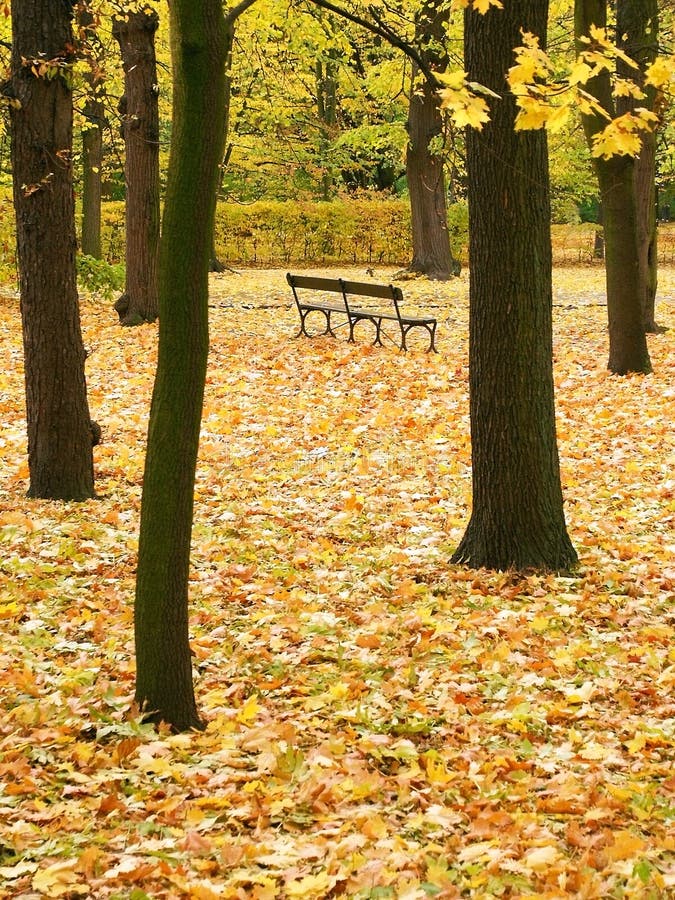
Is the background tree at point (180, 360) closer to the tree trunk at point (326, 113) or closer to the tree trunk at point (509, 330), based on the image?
the tree trunk at point (509, 330)

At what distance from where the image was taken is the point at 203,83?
12.8 feet

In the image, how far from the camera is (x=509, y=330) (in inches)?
246

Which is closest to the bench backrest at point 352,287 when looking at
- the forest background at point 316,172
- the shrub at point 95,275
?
the shrub at point 95,275

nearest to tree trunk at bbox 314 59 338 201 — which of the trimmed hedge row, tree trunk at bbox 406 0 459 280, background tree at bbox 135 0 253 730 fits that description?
the trimmed hedge row

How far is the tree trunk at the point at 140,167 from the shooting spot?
46.7ft

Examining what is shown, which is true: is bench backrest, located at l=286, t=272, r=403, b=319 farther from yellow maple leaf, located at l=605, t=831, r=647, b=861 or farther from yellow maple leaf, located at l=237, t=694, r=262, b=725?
yellow maple leaf, located at l=605, t=831, r=647, b=861


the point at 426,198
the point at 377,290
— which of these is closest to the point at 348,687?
the point at 377,290

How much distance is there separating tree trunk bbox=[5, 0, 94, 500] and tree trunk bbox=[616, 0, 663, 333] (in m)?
7.57

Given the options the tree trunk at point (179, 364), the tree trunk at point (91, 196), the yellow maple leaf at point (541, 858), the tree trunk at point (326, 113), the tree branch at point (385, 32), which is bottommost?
the yellow maple leaf at point (541, 858)

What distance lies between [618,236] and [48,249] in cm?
673

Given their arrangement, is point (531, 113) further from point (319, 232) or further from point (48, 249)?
point (319, 232)

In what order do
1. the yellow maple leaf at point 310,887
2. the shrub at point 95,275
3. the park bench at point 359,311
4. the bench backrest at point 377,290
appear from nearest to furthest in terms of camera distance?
the yellow maple leaf at point 310,887 → the bench backrest at point 377,290 → the park bench at point 359,311 → the shrub at point 95,275

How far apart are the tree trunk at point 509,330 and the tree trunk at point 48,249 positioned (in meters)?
3.01

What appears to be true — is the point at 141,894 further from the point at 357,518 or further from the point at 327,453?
the point at 327,453
